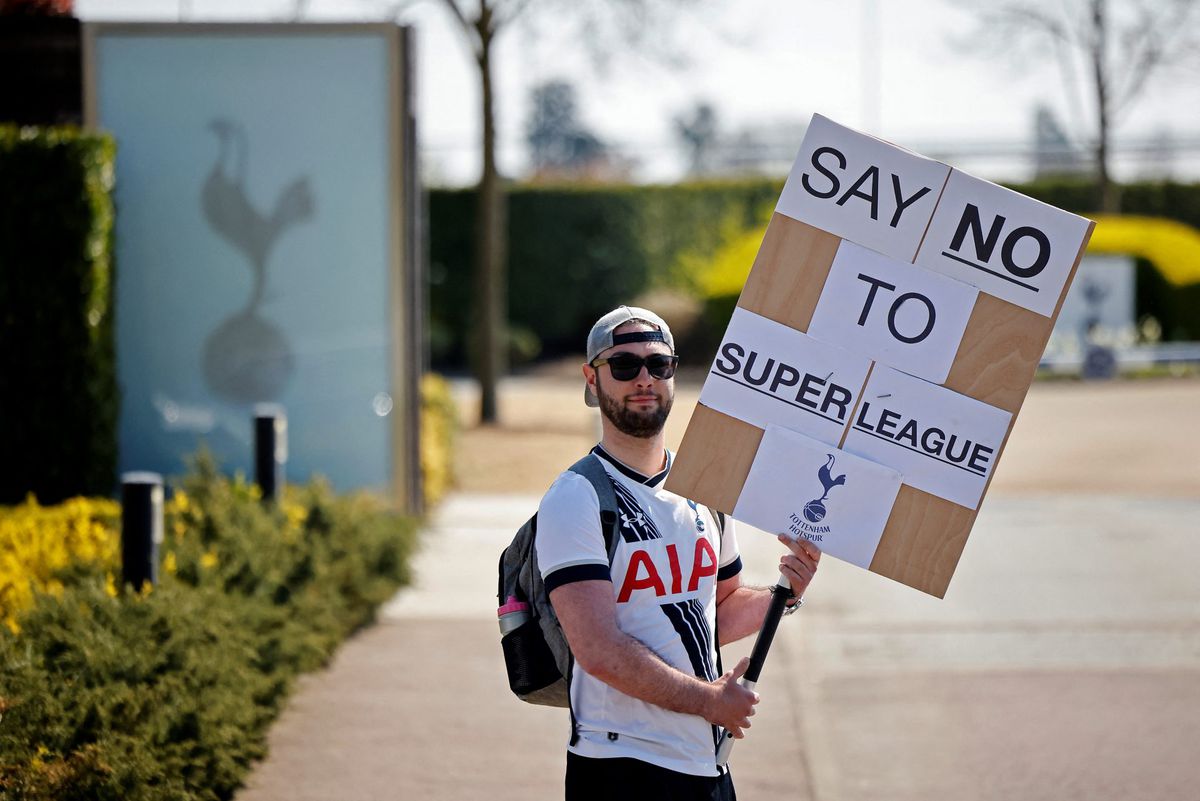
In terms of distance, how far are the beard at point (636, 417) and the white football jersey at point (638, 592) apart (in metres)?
0.09

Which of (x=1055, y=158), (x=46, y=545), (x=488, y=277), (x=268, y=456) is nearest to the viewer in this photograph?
(x=46, y=545)

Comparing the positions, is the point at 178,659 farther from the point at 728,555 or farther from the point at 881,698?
the point at 881,698

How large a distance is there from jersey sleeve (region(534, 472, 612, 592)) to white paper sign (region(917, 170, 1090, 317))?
1004 millimetres

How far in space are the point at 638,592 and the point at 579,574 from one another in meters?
0.18

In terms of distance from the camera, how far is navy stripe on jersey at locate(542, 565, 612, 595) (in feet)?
10.3

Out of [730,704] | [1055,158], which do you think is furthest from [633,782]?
[1055,158]

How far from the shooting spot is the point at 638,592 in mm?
3252

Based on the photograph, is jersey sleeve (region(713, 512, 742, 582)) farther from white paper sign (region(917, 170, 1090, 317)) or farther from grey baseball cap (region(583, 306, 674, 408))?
white paper sign (region(917, 170, 1090, 317))

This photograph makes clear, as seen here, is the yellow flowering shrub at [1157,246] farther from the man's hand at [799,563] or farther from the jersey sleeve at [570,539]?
the jersey sleeve at [570,539]

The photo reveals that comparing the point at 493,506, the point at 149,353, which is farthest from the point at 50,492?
the point at 493,506

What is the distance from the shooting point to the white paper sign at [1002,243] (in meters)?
3.32

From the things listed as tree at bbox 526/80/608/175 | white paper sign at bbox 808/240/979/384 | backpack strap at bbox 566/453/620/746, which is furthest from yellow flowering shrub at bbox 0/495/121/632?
tree at bbox 526/80/608/175

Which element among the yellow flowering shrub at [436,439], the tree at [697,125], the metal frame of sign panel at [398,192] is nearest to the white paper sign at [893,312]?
the metal frame of sign panel at [398,192]

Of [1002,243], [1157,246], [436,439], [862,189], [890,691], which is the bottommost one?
[890,691]
